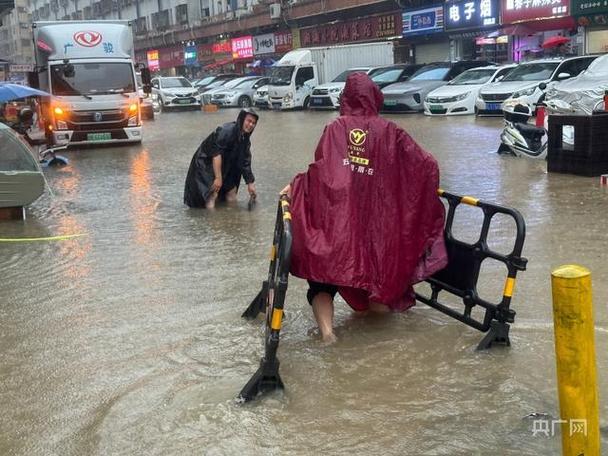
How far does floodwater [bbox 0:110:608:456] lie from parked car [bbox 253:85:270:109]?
73.7 ft

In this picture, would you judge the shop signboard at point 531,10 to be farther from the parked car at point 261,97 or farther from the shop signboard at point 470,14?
the parked car at point 261,97

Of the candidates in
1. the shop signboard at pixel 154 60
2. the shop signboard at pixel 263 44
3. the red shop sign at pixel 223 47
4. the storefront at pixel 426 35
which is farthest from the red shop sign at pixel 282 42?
the shop signboard at pixel 154 60

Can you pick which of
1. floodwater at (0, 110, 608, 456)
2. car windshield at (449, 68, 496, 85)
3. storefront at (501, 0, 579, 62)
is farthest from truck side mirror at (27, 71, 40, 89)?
storefront at (501, 0, 579, 62)

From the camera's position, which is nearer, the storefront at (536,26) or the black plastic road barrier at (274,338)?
the black plastic road barrier at (274,338)

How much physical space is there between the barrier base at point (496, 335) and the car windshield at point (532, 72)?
53.8 ft

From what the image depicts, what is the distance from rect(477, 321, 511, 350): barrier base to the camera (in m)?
4.22

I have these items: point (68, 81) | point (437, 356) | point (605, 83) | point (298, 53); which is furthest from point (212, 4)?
point (437, 356)

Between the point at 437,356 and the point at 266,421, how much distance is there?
1182mm

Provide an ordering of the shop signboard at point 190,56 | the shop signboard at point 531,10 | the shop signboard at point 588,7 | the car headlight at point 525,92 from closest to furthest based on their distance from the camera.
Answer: the car headlight at point 525,92, the shop signboard at point 588,7, the shop signboard at point 531,10, the shop signboard at point 190,56

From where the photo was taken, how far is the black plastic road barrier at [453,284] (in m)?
3.70

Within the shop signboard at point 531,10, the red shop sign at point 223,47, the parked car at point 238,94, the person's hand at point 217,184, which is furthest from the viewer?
the red shop sign at point 223,47

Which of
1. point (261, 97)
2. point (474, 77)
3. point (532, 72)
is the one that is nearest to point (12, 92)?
point (532, 72)

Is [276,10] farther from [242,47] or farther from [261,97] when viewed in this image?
[261,97]

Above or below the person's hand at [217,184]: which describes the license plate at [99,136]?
above
